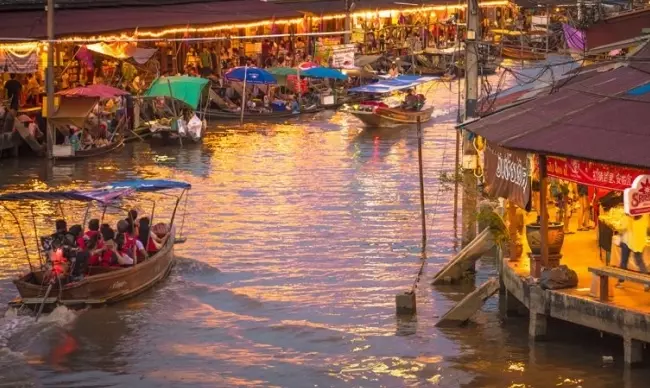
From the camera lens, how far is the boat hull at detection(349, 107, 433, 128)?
4947cm

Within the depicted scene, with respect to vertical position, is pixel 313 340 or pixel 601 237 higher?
pixel 601 237

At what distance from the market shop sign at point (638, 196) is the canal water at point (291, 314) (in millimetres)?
2432

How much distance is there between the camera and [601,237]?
20.4m

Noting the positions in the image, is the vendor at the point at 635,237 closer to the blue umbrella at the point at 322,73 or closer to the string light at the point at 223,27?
the string light at the point at 223,27

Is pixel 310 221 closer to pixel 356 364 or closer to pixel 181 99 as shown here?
pixel 356 364

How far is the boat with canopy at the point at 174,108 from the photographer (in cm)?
4453

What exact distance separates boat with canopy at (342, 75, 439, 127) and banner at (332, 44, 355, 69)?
162 inches

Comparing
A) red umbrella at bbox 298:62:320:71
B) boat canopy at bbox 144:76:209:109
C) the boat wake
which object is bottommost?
the boat wake

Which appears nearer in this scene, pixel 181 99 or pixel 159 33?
pixel 181 99

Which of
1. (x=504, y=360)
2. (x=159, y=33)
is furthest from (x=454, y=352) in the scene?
(x=159, y=33)

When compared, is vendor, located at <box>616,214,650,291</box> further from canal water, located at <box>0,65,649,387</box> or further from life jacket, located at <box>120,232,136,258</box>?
life jacket, located at <box>120,232,136,258</box>

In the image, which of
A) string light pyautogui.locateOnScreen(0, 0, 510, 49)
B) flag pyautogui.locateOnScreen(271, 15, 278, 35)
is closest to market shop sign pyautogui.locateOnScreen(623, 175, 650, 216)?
string light pyautogui.locateOnScreen(0, 0, 510, 49)

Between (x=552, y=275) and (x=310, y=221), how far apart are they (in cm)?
1299

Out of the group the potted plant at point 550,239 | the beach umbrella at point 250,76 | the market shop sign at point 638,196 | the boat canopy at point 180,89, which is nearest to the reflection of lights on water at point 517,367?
the potted plant at point 550,239
